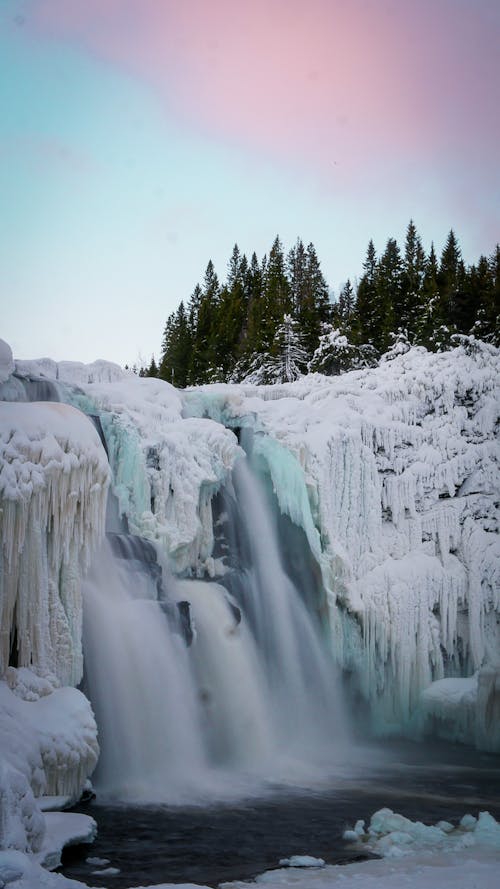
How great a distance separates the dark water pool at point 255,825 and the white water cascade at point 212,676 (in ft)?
2.64

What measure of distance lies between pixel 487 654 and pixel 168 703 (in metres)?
7.30

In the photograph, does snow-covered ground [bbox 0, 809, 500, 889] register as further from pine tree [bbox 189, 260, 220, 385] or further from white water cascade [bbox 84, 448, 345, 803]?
pine tree [bbox 189, 260, 220, 385]

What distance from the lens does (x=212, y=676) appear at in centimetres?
1274

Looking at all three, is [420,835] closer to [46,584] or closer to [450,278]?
[46,584]

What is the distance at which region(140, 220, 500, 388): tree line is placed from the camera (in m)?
31.0

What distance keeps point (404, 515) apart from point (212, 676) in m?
6.14

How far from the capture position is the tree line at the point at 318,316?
30984mm

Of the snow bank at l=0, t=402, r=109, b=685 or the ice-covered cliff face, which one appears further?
the ice-covered cliff face

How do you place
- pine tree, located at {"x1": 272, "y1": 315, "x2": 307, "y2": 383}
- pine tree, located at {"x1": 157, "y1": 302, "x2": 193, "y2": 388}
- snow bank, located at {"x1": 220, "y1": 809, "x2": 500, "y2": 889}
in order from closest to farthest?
snow bank, located at {"x1": 220, "y1": 809, "x2": 500, "y2": 889}
pine tree, located at {"x1": 272, "y1": 315, "x2": 307, "y2": 383}
pine tree, located at {"x1": 157, "y1": 302, "x2": 193, "y2": 388}

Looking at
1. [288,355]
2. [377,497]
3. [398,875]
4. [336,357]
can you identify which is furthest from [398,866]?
[288,355]

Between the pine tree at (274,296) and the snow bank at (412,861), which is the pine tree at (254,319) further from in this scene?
the snow bank at (412,861)

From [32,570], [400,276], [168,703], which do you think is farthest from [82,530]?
[400,276]

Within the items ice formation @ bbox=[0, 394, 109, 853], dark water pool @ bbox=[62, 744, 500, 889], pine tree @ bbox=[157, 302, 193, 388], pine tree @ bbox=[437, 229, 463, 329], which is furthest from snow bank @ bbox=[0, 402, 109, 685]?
pine tree @ bbox=[157, 302, 193, 388]

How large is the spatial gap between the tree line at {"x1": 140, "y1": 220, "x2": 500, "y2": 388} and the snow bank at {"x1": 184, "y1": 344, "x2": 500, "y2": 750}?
18.0ft
